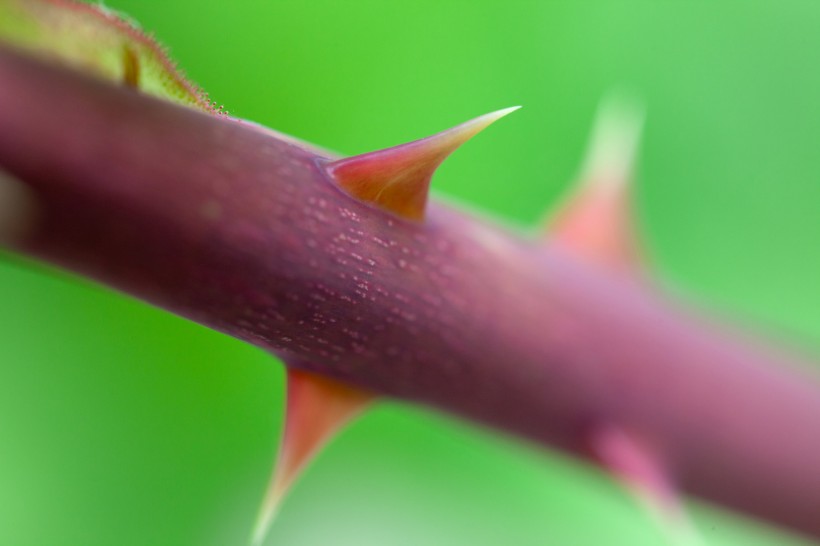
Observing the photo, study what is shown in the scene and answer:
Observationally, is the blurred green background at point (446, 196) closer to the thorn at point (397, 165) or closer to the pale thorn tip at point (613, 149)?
the pale thorn tip at point (613, 149)

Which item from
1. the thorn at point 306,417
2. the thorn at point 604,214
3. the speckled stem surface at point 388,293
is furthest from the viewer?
the thorn at point 604,214

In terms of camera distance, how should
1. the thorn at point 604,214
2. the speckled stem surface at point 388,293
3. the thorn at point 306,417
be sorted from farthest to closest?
the thorn at point 604,214 → the thorn at point 306,417 → the speckled stem surface at point 388,293

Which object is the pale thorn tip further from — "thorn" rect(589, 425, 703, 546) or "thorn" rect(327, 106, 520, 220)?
"thorn" rect(327, 106, 520, 220)

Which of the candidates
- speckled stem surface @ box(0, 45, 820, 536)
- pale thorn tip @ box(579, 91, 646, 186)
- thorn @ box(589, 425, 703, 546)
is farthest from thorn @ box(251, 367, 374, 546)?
pale thorn tip @ box(579, 91, 646, 186)

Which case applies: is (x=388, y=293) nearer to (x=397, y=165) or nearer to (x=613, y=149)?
(x=397, y=165)

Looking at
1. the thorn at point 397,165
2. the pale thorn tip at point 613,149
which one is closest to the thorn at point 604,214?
the pale thorn tip at point 613,149

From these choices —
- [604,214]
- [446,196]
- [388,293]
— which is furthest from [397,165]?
[604,214]
